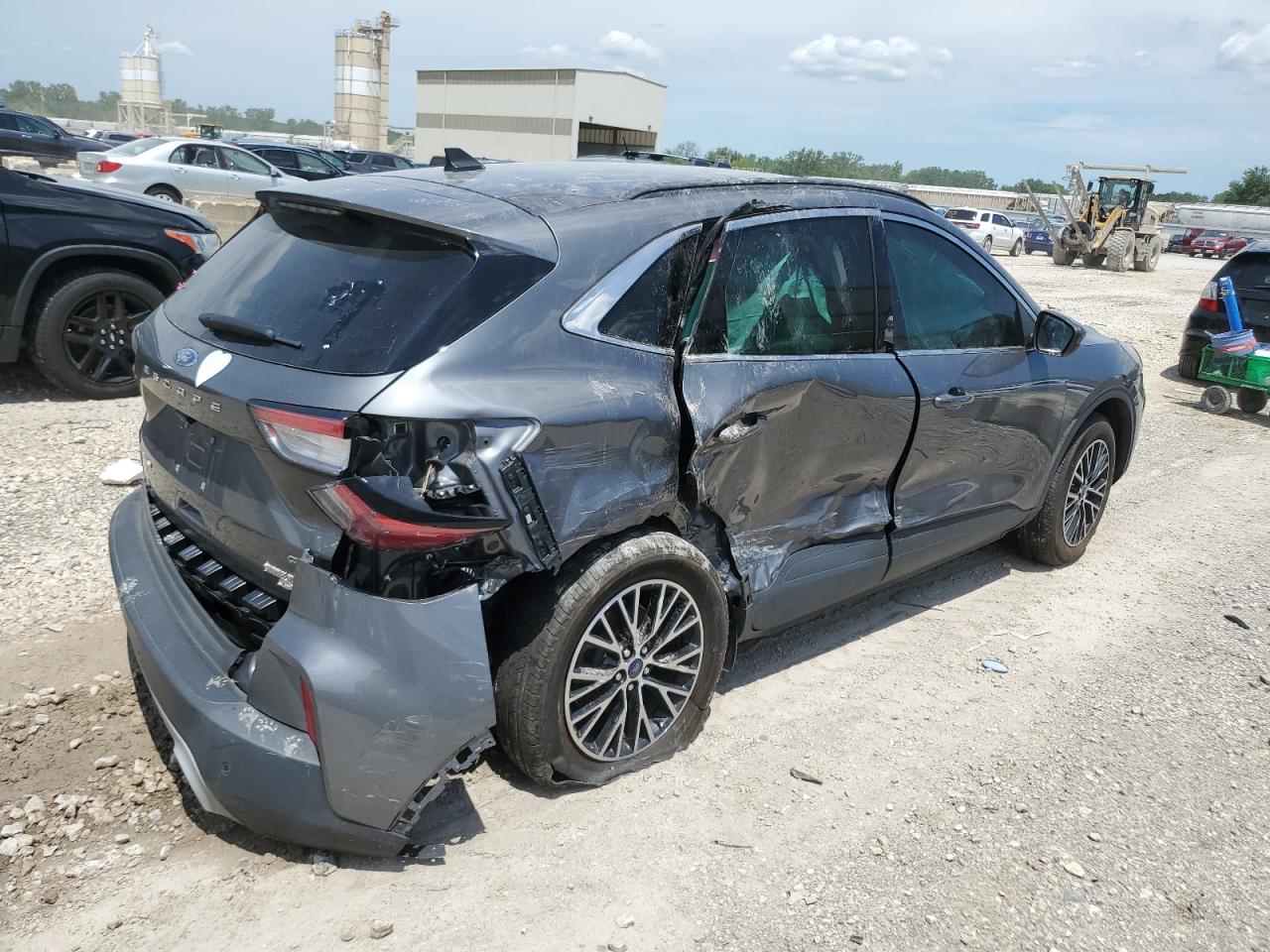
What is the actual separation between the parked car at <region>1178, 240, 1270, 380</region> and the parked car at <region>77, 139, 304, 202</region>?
1488 cm

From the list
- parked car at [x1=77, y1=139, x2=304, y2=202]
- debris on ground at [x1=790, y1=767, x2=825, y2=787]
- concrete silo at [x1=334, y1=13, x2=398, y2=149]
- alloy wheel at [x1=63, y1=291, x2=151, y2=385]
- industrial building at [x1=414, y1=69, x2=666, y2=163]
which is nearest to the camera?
debris on ground at [x1=790, y1=767, x2=825, y2=787]

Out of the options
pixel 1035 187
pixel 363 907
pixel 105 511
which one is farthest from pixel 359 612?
pixel 1035 187

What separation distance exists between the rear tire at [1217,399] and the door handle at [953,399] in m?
6.95

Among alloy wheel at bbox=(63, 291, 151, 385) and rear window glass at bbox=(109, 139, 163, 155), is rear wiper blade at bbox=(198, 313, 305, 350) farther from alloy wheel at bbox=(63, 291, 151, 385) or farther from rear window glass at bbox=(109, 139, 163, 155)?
rear window glass at bbox=(109, 139, 163, 155)

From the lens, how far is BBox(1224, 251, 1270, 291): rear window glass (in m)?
10.1

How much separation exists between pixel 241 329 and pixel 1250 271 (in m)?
10.7

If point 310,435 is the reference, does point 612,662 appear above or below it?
below

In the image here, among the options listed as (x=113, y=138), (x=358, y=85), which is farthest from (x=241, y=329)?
(x=358, y=85)

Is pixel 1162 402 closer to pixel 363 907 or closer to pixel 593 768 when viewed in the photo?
pixel 593 768

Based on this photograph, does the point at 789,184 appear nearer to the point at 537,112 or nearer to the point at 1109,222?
the point at 1109,222

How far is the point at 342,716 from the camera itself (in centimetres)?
238

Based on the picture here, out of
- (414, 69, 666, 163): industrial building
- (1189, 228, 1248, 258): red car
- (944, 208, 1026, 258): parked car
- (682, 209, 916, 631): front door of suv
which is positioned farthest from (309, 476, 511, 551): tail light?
(414, 69, 666, 163): industrial building

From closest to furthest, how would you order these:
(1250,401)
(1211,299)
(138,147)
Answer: (1250,401)
(1211,299)
(138,147)

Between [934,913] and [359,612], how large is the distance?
1773mm
